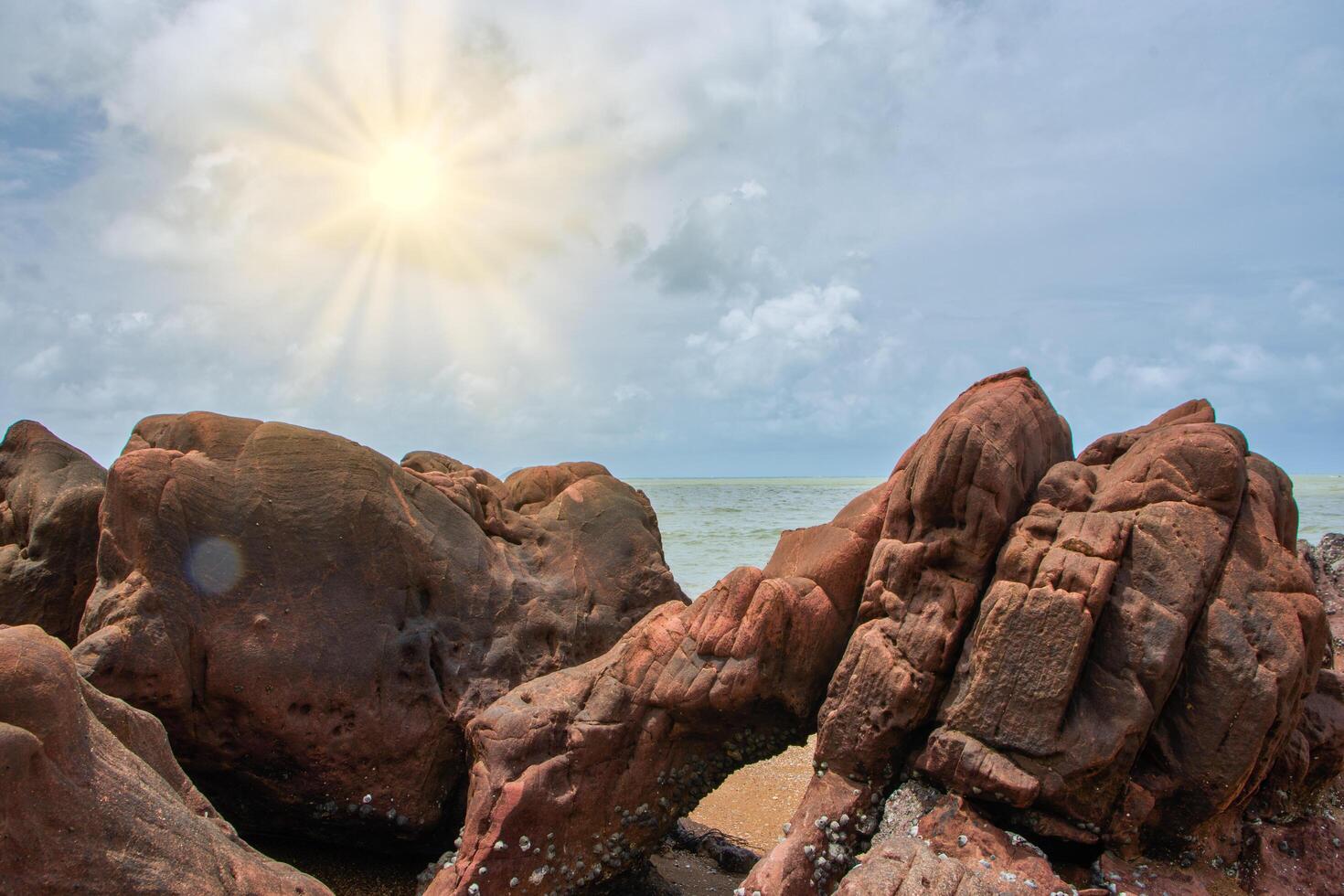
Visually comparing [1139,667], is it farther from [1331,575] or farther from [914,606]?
[1331,575]

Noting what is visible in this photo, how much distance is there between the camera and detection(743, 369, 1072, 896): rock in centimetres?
593

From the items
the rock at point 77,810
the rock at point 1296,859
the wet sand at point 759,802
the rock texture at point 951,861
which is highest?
the rock at point 77,810

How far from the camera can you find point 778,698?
6.56 meters

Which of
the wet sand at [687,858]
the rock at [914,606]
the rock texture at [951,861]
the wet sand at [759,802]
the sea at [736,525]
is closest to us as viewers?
the rock texture at [951,861]

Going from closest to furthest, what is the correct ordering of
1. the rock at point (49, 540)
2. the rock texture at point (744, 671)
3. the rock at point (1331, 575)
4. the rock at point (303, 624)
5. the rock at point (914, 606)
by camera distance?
the rock at point (914, 606)
the rock texture at point (744, 671)
the rock at point (303, 624)
the rock at point (49, 540)
the rock at point (1331, 575)

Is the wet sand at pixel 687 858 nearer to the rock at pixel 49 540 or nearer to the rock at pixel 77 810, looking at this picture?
the rock at pixel 49 540

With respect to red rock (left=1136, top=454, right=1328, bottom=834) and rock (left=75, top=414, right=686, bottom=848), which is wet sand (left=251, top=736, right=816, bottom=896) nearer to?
rock (left=75, top=414, right=686, bottom=848)

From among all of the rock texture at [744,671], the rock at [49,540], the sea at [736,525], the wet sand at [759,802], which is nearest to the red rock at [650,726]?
the rock texture at [744,671]

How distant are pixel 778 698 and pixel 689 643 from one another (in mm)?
723

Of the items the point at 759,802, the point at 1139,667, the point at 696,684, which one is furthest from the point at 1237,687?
the point at 759,802

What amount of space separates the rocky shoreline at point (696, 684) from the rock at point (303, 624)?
0.08ft

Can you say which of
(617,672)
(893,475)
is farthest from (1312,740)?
(617,672)

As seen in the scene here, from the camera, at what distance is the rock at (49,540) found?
333 inches

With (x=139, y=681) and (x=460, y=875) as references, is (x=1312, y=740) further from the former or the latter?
(x=139, y=681)
